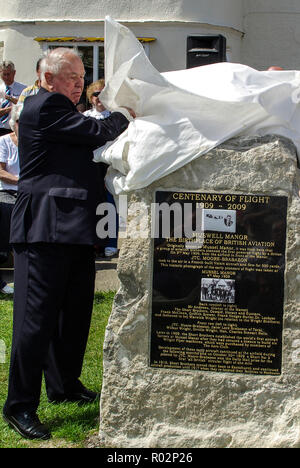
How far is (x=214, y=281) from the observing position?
3.30 m

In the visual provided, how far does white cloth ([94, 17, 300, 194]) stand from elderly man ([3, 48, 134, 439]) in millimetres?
241

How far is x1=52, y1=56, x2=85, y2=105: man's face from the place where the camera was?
3480 mm

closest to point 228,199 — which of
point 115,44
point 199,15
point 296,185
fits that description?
point 296,185

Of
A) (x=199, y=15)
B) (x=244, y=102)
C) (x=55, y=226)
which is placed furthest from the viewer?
(x=199, y=15)

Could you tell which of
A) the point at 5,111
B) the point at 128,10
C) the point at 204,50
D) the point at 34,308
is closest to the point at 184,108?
the point at 34,308

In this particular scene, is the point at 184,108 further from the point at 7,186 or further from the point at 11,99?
the point at 11,99

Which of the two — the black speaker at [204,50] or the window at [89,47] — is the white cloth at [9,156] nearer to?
the black speaker at [204,50]

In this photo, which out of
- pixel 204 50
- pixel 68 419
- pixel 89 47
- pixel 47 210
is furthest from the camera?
pixel 89 47

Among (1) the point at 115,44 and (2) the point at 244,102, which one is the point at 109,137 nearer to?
(1) the point at 115,44

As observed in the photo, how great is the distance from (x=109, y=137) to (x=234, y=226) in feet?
2.79

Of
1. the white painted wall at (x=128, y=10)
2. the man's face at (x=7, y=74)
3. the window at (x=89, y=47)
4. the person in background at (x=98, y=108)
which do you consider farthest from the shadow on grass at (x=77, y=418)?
the white painted wall at (x=128, y=10)

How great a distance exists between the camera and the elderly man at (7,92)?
Result: 8.21 meters

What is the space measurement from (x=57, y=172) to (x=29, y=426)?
1.43m

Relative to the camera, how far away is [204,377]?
11.0 ft
